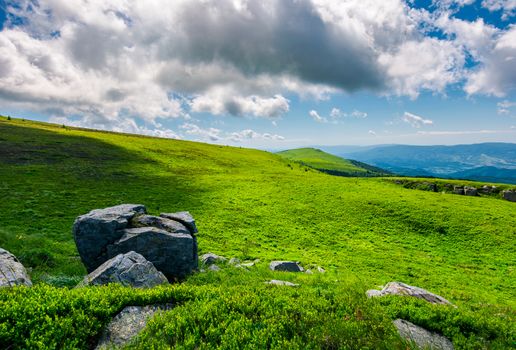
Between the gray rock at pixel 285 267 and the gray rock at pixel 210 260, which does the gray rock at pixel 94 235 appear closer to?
the gray rock at pixel 210 260

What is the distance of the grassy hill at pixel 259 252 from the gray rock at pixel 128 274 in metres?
1.82

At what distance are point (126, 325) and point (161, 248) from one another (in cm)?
822

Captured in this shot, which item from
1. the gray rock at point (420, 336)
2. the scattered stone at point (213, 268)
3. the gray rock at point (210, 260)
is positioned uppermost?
the gray rock at point (420, 336)

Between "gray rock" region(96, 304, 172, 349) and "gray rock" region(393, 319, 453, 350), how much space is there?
324 inches

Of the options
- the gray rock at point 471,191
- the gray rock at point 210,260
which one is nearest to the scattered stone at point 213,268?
the gray rock at point 210,260

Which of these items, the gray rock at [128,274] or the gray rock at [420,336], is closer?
the gray rock at [420,336]

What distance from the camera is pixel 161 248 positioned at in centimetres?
1642

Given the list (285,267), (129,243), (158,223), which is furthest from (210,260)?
(129,243)

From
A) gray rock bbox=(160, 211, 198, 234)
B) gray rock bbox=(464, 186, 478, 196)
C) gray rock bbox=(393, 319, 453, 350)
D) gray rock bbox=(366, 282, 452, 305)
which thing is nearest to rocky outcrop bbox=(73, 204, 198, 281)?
gray rock bbox=(160, 211, 198, 234)

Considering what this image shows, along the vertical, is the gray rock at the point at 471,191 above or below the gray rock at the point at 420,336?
below

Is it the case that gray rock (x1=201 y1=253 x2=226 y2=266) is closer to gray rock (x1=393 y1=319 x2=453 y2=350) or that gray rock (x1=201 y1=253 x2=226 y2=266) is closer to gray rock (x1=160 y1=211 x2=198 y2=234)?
gray rock (x1=160 y1=211 x2=198 y2=234)

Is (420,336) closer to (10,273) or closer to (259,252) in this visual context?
(10,273)

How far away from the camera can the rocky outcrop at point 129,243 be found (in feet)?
53.0

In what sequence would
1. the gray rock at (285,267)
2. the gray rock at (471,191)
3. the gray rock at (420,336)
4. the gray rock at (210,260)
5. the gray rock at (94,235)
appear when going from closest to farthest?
the gray rock at (420,336)
the gray rock at (94,235)
the gray rock at (210,260)
the gray rock at (285,267)
the gray rock at (471,191)
